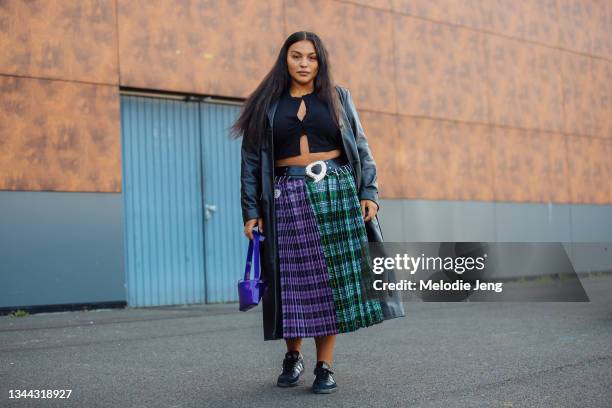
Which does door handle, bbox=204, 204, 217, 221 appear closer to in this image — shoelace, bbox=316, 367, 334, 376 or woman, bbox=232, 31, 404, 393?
woman, bbox=232, 31, 404, 393

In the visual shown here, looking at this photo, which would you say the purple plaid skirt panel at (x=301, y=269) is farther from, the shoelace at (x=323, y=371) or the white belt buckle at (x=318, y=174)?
the shoelace at (x=323, y=371)

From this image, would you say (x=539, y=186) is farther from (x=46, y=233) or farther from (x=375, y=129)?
(x=46, y=233)

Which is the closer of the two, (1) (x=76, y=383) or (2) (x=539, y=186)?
(1) (x=76, y=383)

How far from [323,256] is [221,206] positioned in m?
6.79

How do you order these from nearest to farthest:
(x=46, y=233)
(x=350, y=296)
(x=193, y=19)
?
(x=350, y=296) → (x=46, y=233) → (x=193, y=19)

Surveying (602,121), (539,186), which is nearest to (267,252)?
(539,186)

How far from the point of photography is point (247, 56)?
11.0 m

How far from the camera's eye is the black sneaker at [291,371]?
4.27 metres

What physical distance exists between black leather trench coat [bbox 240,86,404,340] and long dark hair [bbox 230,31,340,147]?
0.05m

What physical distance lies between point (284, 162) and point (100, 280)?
599 cm

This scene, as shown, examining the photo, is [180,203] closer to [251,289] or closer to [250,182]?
[250,182]

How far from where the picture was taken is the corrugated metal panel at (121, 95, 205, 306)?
10.1 meters

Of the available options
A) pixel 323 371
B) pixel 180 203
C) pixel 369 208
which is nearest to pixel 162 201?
pixel 180 203

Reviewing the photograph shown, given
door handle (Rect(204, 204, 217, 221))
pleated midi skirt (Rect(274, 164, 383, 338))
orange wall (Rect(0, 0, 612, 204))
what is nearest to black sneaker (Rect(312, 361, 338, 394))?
pleated midi skirt (Rect(274, 164, 383, 338))
